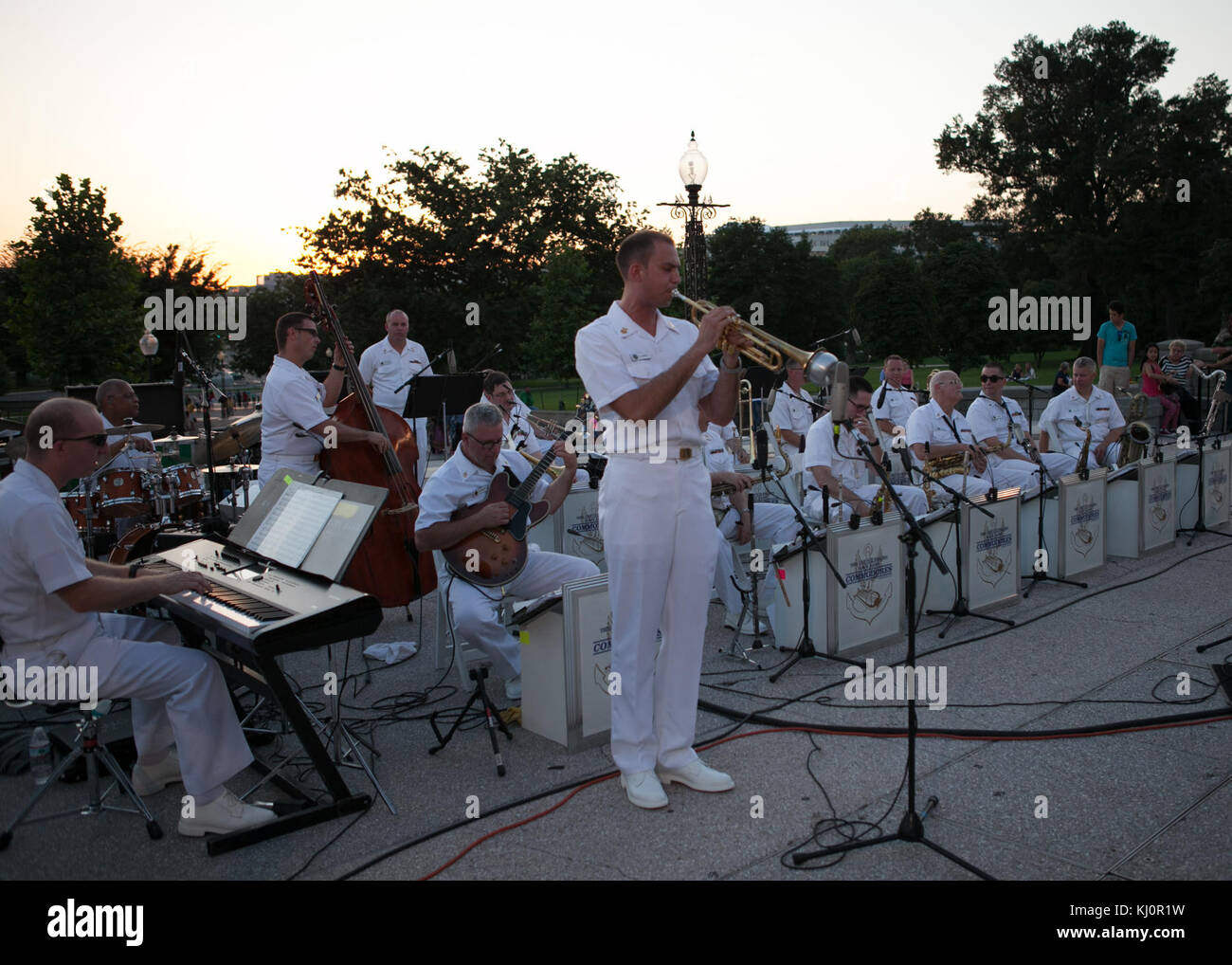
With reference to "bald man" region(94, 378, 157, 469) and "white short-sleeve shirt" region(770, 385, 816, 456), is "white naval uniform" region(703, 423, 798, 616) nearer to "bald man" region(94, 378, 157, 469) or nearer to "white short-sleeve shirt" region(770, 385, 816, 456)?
"white short-sleeve shirt" region(770, 385, 816, 456)


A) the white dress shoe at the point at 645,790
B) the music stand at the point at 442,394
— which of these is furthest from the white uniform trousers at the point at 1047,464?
the white dress shoe at the point at 645,790

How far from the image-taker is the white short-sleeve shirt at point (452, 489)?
5199 millimetres

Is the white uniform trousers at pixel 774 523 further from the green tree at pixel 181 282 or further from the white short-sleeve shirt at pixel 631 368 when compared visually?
the green tree at pixel 181 282

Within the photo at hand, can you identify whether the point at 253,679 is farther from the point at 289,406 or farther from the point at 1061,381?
the point at 1061,381

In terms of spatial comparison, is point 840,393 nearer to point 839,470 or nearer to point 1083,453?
point 839,470

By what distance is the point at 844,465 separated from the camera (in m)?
7.31

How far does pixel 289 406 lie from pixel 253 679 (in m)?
2.59

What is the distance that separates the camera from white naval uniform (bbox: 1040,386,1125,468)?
9711 mm

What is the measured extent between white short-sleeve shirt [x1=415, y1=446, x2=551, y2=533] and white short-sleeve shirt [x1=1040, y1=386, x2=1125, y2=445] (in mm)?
6807

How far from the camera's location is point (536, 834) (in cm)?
371

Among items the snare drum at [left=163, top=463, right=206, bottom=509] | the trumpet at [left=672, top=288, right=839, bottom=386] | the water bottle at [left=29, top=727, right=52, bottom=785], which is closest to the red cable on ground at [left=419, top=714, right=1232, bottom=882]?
the trumpet at [left=672, top=288, right=839, bottom=386]

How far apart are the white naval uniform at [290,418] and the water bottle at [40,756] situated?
2.07 meters

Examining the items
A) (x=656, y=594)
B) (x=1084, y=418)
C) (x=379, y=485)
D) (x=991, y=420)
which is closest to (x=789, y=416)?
(x=991, y=420)
